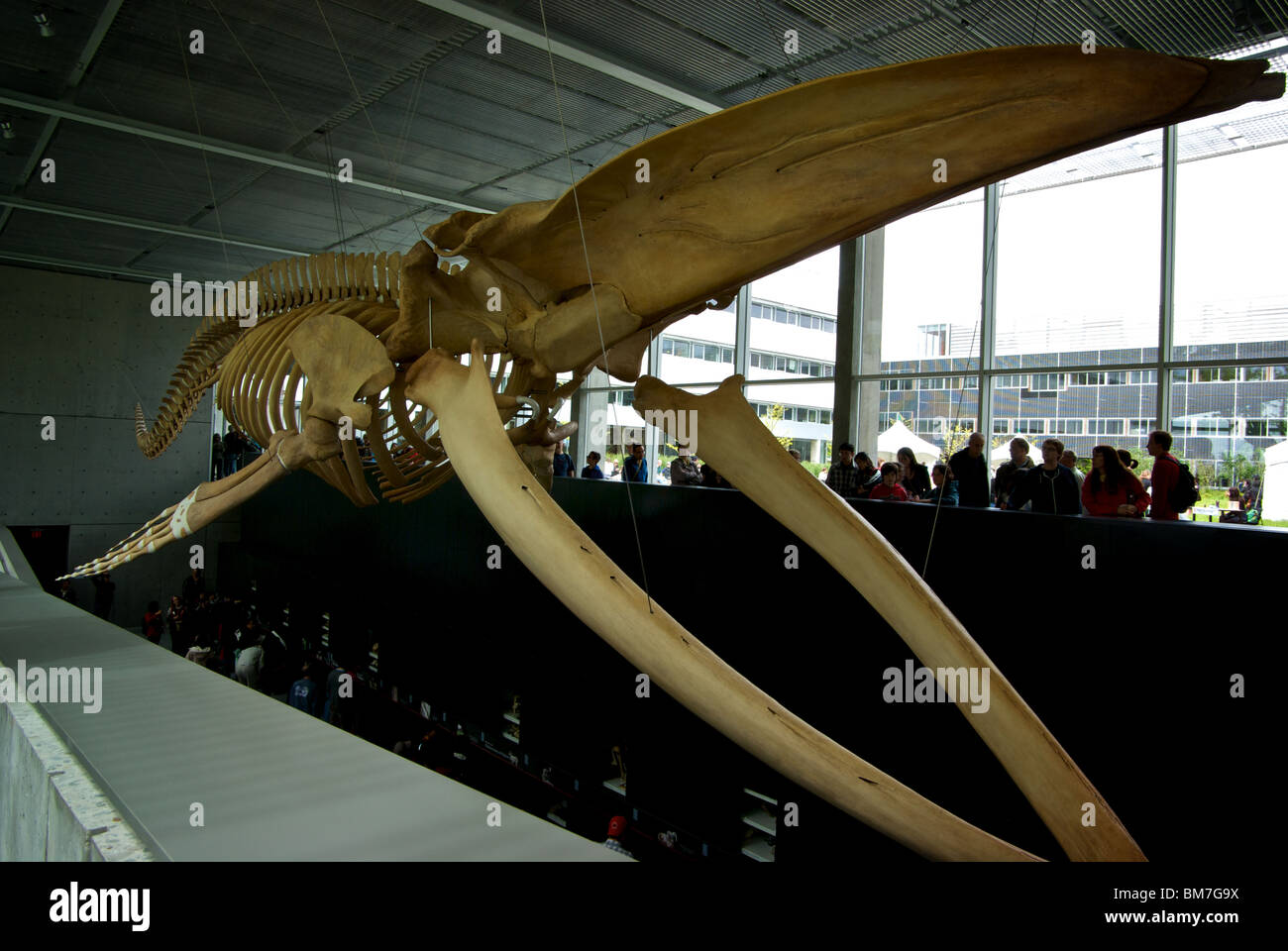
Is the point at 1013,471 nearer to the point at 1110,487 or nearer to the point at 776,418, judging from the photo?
the point at 1110,487

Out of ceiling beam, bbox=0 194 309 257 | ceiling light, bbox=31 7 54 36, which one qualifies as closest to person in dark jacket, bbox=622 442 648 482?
ceiling light, bbox=31 7 54 36

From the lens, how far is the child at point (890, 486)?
24.3ft

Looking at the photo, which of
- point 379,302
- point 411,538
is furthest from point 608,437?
point 379,302

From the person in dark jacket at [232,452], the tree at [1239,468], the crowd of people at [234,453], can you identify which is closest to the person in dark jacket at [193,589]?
the crowd of people at [234,453]

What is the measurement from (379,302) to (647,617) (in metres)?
3.05

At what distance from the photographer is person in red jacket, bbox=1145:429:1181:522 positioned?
580 cm

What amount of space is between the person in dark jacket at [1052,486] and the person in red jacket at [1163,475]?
638 mm

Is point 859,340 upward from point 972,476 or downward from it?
upward

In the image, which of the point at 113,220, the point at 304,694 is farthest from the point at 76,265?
the point at 304,694

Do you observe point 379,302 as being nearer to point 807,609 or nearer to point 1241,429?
point 807,609

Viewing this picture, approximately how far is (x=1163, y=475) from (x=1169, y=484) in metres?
0.08

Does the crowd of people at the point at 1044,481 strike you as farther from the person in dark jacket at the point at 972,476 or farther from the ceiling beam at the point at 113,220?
the ceiling beam at the point at 113,220

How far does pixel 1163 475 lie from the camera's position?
5820mm

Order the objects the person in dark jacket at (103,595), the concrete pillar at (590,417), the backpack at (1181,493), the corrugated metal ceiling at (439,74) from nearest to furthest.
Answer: the backpack at (1181,493) < the corrugated metal ceiling at (439,74) < the concrete pillar at (590,417) < the person in dark jacket at (103,595)
